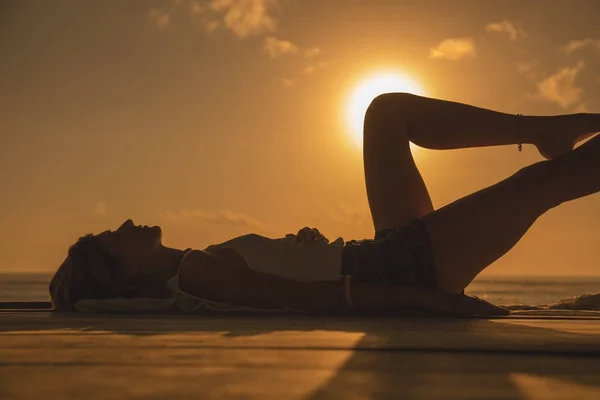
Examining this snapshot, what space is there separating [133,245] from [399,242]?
2.81 feet

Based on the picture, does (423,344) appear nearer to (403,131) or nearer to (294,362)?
(294,362)

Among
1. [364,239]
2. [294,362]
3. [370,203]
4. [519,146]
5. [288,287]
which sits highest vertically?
[519,146]

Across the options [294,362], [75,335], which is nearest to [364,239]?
[75,335]

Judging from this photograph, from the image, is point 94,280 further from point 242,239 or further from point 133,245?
point 242,239

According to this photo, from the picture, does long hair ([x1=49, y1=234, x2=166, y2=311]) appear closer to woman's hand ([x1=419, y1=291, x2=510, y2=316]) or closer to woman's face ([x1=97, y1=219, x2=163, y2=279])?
woman's face ([x1=97, y1=219, x2=163, y2=279])

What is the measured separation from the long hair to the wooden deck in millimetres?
849

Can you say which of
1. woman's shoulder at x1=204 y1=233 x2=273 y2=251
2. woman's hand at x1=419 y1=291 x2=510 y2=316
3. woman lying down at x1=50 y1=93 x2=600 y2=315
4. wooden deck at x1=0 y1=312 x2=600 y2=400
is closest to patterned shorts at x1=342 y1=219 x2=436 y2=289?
woman lying down at x1=50 y1=93 x2=600 y2=315

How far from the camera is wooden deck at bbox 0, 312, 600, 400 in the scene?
23.9 inches

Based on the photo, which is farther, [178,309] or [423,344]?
[178,309]

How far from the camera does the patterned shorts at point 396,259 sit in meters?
1.89

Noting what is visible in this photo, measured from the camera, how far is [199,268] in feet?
6.08

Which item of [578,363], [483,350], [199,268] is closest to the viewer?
[578,363]

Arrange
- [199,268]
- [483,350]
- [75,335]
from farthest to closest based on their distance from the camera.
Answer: [199,268] < [75,335] < [483,350]

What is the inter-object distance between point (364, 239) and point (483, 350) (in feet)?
3.64
